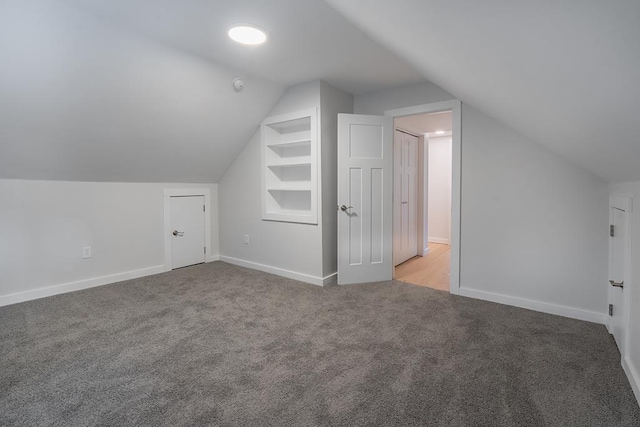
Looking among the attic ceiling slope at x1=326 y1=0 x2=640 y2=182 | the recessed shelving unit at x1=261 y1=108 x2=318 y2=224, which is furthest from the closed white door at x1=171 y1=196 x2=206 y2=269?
the attic ceiling slope at x1=326 y1=0 x2=640 y2=182

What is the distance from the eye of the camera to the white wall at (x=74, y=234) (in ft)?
9.53

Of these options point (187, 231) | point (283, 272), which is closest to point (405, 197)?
point (283, 272)

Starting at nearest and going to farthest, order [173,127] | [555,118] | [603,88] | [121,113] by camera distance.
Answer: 1. [603,88]
2. [555,118]
3. [121,113]
4. [173,127]

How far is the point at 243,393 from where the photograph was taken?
164cm

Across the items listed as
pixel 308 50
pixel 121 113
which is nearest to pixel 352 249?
pixel 308 50

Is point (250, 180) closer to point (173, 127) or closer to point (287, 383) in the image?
point (173, 127)

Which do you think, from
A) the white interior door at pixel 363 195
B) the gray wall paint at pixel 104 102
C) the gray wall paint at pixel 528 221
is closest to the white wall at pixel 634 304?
the gray wall paint at pixel 528 221

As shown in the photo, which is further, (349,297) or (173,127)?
(173,127)

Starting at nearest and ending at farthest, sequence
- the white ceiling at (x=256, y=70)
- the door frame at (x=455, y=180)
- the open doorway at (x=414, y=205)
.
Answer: the white ceiling at (x=256, y=70) < the door frame at (x=455, y=180) < the open doorway at (x=414, y=205)

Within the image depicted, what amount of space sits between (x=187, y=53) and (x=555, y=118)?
2.76 m

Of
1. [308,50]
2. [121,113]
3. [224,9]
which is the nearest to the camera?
[224,9]

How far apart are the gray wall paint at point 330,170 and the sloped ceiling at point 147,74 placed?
0.19 metres

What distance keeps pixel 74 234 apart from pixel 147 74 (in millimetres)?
1845

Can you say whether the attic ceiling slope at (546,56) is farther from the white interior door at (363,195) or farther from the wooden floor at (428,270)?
the wooden floor at (428,270)
